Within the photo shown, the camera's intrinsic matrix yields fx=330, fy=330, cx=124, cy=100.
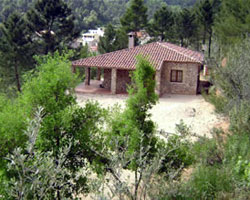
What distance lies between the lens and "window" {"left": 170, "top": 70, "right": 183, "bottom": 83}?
79.7 feet

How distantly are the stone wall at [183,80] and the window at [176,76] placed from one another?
0.24 metres

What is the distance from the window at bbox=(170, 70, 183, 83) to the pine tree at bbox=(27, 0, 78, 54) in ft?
37.4

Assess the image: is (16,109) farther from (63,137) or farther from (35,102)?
(63,137)

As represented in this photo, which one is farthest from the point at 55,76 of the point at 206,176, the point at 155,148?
the point at 206,176

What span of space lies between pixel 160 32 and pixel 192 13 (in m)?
4.47

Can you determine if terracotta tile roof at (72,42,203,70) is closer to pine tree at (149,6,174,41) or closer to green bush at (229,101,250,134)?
pine tree at (149,6,174,41)

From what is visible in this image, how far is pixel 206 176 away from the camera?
26.7ft

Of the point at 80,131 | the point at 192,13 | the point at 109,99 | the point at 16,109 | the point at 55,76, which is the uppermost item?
the point at 192,13

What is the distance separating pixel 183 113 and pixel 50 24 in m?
17.7

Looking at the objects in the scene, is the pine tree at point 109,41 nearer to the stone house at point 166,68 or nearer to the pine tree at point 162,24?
the pine tree at point 162,24

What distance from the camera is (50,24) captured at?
102 feet

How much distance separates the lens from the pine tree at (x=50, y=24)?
98.7 ft

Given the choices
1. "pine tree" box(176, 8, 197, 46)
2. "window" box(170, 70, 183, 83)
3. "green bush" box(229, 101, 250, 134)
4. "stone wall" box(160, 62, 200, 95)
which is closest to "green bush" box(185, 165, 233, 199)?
"green bush" box(229, 101, 250, 134)

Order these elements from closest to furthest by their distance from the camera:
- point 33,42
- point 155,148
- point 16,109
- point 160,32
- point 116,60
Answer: point 16,109 → point 155,148 → point 116,60 → point 33,42 → point 160,32
